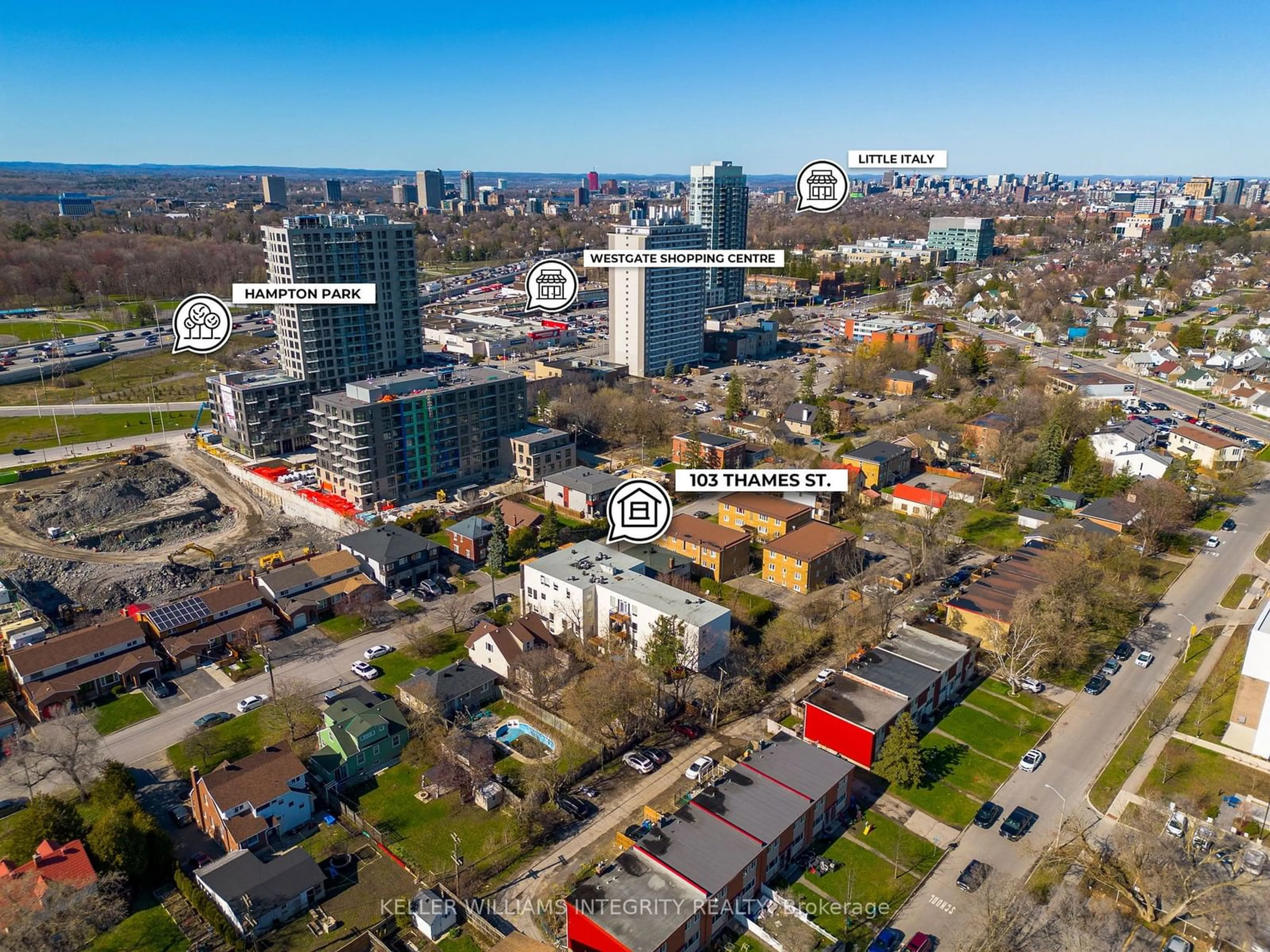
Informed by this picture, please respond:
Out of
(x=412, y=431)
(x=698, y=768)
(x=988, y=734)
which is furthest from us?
(x=412, y=431)

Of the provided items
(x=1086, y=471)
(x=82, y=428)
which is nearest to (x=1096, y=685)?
(x=1086, y=471)

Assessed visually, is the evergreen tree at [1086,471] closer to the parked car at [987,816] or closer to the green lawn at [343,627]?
the parked car at [987,816]

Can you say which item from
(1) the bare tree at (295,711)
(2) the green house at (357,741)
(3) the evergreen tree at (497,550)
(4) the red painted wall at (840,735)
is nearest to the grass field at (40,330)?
(3) the evergreen tree at (497,550)

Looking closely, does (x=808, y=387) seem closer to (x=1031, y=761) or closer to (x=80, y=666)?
(x=1031, y=761)

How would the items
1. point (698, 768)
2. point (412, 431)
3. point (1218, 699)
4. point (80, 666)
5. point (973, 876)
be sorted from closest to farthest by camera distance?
point (973, 876)
point (698, 768)
point (1218, 699)
point (80, 666)
point (412, 431)

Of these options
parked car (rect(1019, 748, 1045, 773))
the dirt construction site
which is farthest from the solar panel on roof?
parked car (rect(1019, 748, 1045, 773))

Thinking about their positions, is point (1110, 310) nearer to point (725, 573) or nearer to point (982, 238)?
point (982, 238)

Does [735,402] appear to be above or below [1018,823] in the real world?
above
